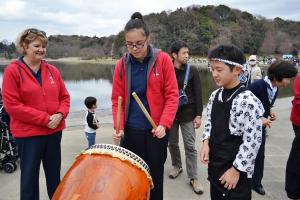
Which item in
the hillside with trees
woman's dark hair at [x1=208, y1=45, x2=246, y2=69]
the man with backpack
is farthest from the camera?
the hillside with trees

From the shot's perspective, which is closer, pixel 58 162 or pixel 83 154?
pixel 83 154

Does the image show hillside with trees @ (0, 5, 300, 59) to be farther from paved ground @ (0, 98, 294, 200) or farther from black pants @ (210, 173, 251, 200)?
black pants @ (210, 173, 251, 200)

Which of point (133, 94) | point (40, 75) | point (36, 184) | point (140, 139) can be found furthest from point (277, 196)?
point (40, 75)

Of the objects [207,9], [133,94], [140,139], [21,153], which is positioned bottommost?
[21,153]

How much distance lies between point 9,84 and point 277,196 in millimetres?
3146

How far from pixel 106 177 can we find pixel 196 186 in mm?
2041

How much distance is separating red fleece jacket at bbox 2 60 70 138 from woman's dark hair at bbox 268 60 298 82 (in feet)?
7.05

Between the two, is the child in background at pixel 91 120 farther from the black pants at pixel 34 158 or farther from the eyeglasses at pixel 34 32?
the eyeglasses at pixel 34 32

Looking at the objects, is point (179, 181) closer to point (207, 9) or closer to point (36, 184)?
point (36, 184)

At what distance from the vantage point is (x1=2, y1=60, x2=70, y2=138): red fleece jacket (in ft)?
9.69

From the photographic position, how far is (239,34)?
2463 inches

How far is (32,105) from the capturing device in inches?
120

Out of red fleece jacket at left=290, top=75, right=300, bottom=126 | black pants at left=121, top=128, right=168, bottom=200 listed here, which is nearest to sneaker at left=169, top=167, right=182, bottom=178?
black pants at left=121, top=128, right=168, bottom=200

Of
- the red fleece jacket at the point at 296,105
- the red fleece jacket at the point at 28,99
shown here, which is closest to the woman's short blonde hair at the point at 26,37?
the red fleece jacket at the point at 28,99
